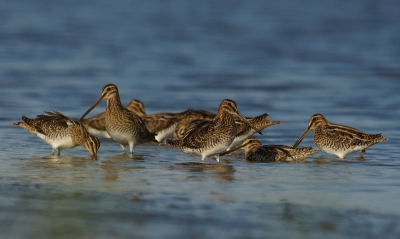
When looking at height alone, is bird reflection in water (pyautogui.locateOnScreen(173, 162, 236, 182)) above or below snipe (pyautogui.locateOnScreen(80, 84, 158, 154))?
below

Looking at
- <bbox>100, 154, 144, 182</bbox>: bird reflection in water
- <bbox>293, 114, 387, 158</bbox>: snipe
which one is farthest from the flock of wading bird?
<bbox>100, 154, 144, 182</bbox>: bird reflection in water

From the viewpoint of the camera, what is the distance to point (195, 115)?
14.6 metres

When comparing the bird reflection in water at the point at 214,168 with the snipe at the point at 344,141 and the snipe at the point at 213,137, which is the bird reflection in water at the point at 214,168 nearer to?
the snipe at the point at 213,137

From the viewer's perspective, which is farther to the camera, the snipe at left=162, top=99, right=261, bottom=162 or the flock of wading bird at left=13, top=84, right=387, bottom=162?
the flock of wading bird at left=13, top=84, right=387, bottom=162

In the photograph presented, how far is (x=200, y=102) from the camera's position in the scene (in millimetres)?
17938

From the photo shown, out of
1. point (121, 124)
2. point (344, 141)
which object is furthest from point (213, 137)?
point (344, 141)

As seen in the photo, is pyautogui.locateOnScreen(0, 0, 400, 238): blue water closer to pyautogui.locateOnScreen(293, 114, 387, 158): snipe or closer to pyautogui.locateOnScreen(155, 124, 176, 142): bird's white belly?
pyautogui.locateOnScreen(293, 114, 387, 158): snipe

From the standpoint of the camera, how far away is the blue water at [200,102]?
25.6 feet

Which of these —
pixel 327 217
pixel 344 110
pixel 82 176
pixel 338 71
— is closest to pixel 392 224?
pixel 327 217

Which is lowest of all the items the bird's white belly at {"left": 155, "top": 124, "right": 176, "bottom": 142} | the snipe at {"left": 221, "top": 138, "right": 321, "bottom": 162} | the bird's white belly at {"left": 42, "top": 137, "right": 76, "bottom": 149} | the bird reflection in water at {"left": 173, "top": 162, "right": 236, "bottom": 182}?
the bird reflection in water at {"left": 173, "top": 162, "right": 236, "bottom": 182}

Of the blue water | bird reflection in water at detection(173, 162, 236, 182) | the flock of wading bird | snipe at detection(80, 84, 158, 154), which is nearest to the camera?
the blue water

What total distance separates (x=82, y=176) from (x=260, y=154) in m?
2.86

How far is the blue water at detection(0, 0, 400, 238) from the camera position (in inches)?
308

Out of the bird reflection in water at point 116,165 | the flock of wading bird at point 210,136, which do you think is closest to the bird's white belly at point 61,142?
the flock of wading bird at point 210,136
